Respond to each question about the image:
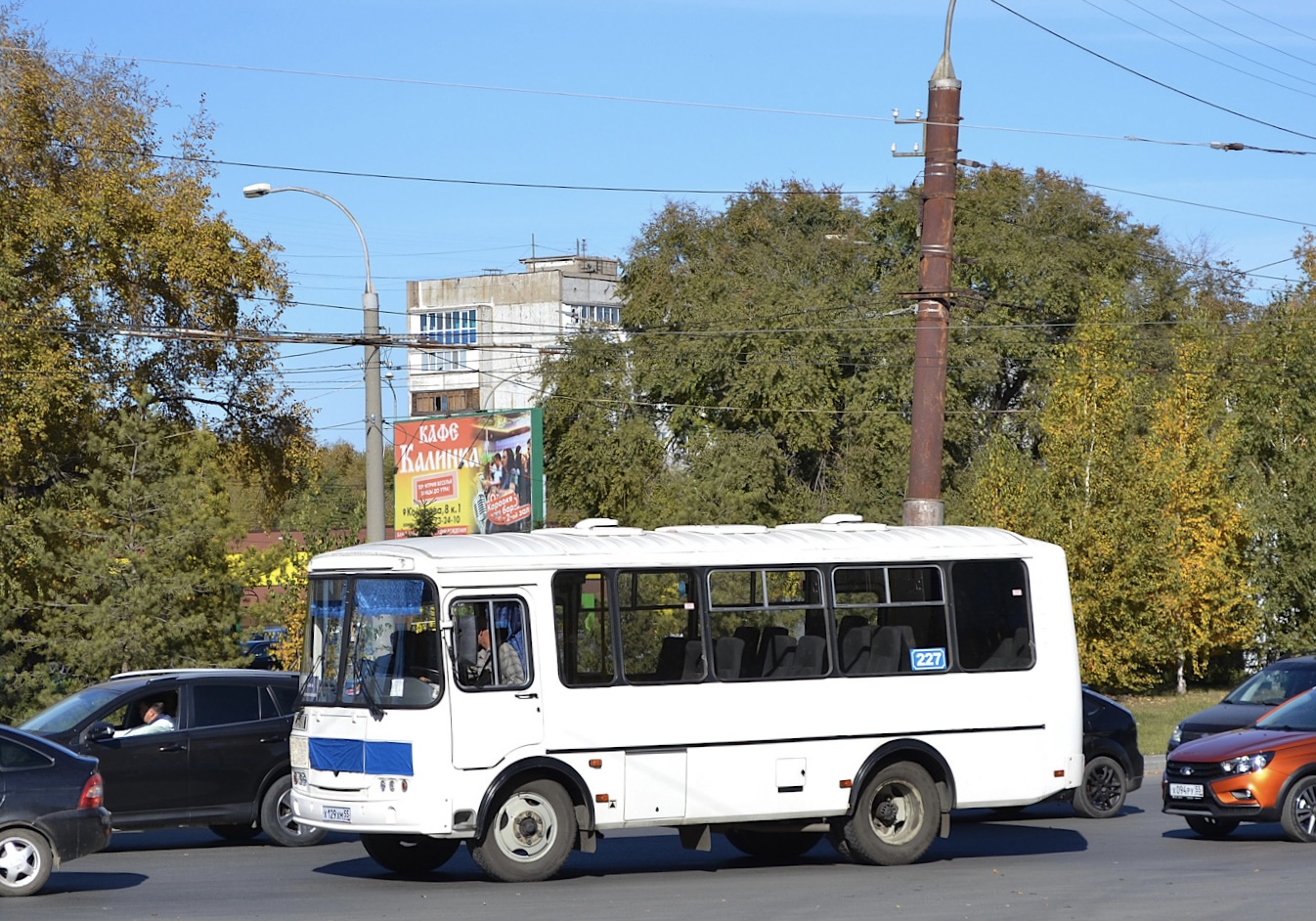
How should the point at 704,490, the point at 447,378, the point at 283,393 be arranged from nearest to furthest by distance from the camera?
the point at 283,393, the point at 704,490, the point at 447,378

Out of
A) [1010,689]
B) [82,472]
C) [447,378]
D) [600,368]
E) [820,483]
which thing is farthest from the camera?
[447,378]

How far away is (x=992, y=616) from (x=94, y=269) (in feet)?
81.3

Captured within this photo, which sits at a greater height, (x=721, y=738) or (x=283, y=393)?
(x=283, y=393)

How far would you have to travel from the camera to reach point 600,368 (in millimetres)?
58562

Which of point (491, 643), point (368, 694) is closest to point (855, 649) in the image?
point (491, 643)

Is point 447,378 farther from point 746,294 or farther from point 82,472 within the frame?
point 82,472

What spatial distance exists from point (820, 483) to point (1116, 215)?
14.5 meters

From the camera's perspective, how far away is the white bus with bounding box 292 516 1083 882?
43.9 feet

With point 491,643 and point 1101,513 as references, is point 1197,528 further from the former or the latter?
point 491,643

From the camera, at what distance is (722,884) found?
13602 millimetres

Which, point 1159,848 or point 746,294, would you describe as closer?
point 1159,848

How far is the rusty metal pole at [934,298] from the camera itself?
2183cm

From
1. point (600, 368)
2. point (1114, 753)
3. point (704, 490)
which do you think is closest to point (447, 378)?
point (600, 368)

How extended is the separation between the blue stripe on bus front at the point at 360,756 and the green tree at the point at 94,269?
67.6 ft
